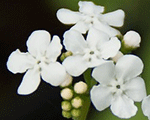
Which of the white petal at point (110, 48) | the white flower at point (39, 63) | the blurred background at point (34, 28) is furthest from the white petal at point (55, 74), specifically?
the blurred background at point (34, 28)

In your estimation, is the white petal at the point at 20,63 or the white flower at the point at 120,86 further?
the white petal at the point at 20,63

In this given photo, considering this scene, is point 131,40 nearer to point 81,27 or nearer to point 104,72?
point 81,27

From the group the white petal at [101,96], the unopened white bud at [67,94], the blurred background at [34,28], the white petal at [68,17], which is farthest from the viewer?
the blurred background at [34,28]

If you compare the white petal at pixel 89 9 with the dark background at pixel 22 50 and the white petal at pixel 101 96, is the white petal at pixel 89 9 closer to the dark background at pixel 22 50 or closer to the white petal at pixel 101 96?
the white petal at pixel 101 96

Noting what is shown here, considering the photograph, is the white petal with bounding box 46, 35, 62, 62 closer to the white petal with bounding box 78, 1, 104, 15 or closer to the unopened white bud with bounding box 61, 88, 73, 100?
the unopened white bud with bounding box 61, 88, 73, 100

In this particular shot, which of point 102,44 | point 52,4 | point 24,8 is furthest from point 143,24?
point 102,44

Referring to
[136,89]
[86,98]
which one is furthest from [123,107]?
[86,98]

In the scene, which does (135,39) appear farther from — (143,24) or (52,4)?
(52,4)
